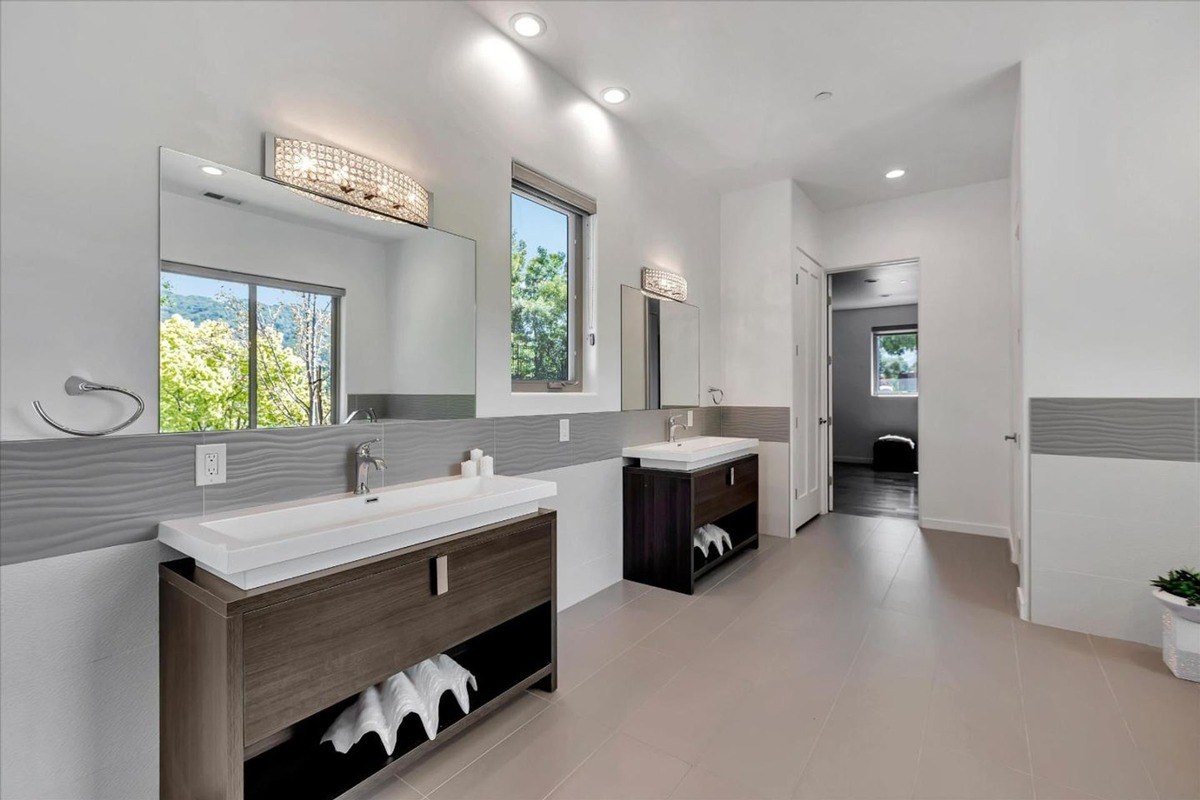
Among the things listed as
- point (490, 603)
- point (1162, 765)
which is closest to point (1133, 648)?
point (1162, 765)

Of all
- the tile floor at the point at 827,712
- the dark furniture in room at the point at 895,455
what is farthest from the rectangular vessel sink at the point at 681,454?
the dark furniture in room at the point at 895,455

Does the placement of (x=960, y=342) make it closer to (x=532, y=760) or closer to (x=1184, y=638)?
(x=1184, y=638)

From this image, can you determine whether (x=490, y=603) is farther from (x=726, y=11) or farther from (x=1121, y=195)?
(x=1121, y=195)

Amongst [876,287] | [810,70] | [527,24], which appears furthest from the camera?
[876,287]

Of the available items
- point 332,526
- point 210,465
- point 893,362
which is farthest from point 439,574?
point 893,362

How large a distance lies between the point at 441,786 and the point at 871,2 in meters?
3.35

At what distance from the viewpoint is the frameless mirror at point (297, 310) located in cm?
151

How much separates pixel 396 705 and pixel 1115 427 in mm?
3252

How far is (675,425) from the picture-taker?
12.6ft

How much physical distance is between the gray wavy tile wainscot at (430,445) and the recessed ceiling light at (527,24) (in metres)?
1.77

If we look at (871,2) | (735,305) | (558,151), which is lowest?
(735,305)

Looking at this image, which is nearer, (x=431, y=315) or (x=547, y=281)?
(x=431, y=315)

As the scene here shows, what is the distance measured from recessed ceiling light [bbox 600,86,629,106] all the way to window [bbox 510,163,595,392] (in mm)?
574

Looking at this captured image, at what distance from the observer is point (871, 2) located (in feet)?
7.59
